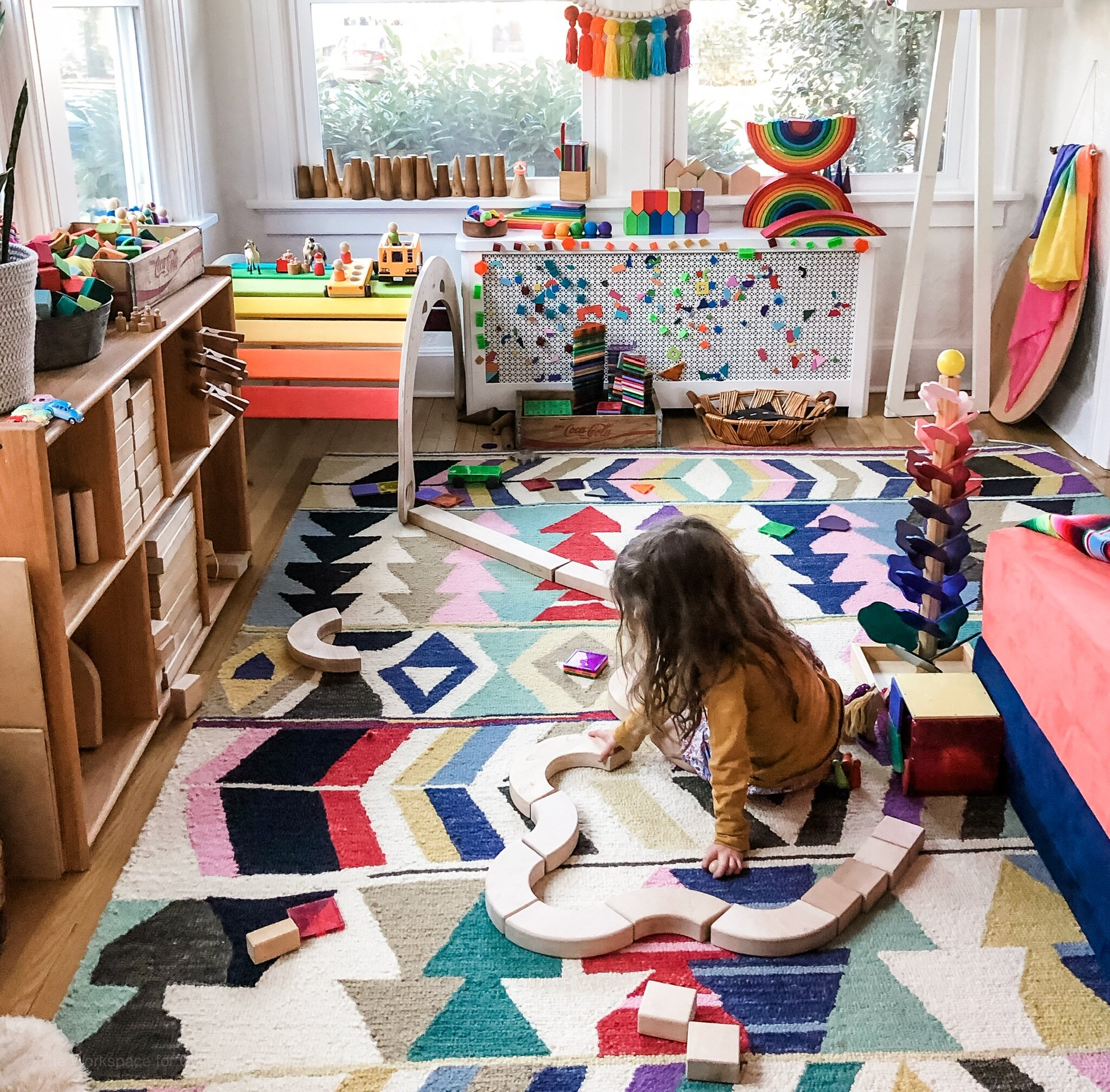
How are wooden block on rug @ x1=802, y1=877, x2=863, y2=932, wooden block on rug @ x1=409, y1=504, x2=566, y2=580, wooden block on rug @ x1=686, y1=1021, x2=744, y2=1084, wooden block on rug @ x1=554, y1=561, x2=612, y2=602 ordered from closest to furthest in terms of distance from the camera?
1. wooden block on rug @ x1=686, y1=1021, x2=744, y2=1084
2. wooden block on rug @ x1=802, y1=877, x2=863, y2=932
3. wooden block on rug @ x1=554, y1=561, x2=612, y2=602
4. wooden block on rug @ x1=409, y1=504, x2=566, y2=580

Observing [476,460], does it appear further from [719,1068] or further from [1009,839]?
[719,1068]

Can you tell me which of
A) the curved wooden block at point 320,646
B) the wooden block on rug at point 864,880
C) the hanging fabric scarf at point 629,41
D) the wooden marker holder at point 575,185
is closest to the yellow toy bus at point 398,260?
the wooden marker holder at point 575,185

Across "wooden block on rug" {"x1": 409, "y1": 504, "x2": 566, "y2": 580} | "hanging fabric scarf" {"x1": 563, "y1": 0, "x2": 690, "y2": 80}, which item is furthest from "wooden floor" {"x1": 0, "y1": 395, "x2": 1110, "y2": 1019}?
"hanging fabric scarf" {"x1": 563, "y1": 0, "x2": 690, "y2": 80}

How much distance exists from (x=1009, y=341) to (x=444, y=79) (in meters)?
2.03

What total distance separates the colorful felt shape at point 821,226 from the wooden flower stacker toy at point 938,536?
1720mm

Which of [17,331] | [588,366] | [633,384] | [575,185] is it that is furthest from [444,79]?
[17,331]

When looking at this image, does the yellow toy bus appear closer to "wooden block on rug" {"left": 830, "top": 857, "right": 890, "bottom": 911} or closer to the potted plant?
the potted plant

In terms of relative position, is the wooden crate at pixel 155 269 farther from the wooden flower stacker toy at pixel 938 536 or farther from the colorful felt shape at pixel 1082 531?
the colorful felt shape at pixel 1082 531

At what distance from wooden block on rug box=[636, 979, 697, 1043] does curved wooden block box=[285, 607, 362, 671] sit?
1057 millimetres

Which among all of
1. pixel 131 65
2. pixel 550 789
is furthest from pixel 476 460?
pixel 550 789

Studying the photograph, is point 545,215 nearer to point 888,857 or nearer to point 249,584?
point 249,584

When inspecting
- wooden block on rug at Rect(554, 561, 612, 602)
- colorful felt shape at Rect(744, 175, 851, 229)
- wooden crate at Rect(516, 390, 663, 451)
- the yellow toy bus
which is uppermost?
colorful felt shape at Rect(744, 175, 851, 229)

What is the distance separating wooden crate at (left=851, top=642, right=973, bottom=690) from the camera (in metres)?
2.28

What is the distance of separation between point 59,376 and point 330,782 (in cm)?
77
